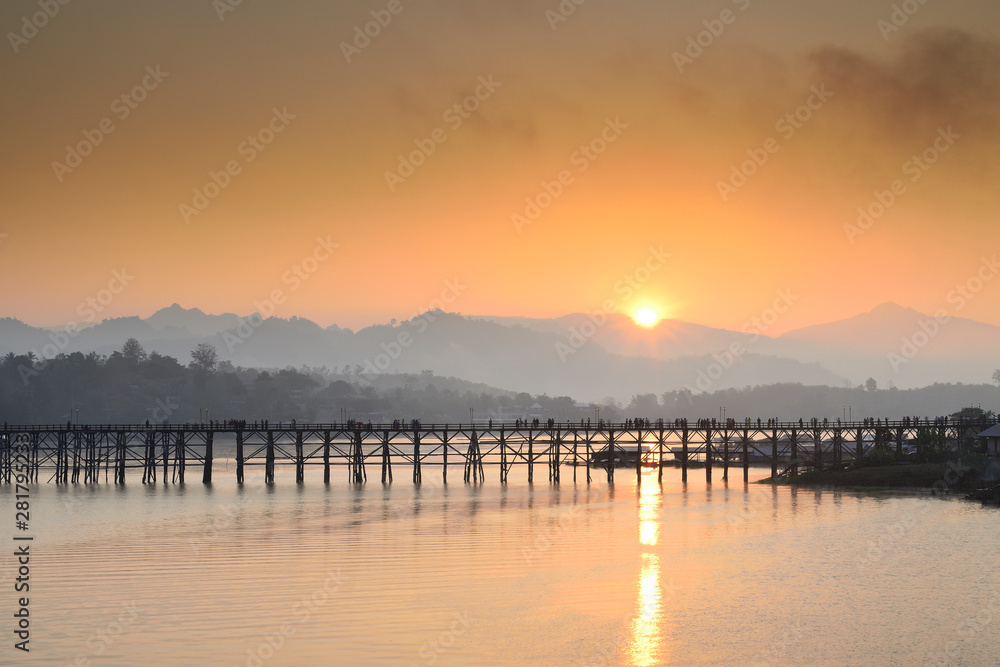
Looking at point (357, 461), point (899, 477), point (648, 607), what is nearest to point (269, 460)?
point (357, 461)

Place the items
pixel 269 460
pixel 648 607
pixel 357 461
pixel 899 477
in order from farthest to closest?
1. pixel 357 461
2. pixel 269 460
3. pixel 899 477
4. pixel 648 607

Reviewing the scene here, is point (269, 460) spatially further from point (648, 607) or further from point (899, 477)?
point (648, 607)

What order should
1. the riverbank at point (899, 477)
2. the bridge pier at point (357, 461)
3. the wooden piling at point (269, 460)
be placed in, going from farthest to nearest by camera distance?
the bridge pier at point (357, 461), the wooden piling at point (269, 460), the riverbank at point (899, 477)

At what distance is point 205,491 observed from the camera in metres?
91.1

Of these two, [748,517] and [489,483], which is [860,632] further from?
[489,483]

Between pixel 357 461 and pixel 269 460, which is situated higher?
pixel 269 460

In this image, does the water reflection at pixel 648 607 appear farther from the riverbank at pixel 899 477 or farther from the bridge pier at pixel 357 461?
the bridge pier at pixel 357 461

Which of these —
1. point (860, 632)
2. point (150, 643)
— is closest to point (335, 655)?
point (150, 643)

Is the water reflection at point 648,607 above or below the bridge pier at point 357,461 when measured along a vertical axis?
below

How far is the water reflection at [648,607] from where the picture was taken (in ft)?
112

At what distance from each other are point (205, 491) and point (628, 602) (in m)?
59.7

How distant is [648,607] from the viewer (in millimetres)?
40594

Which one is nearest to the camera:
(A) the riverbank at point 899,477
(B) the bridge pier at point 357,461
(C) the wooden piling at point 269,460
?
(A) the riverbank at point 899,477

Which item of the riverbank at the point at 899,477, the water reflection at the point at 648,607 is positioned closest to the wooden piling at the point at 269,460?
the water reflection at the point at 648,607
